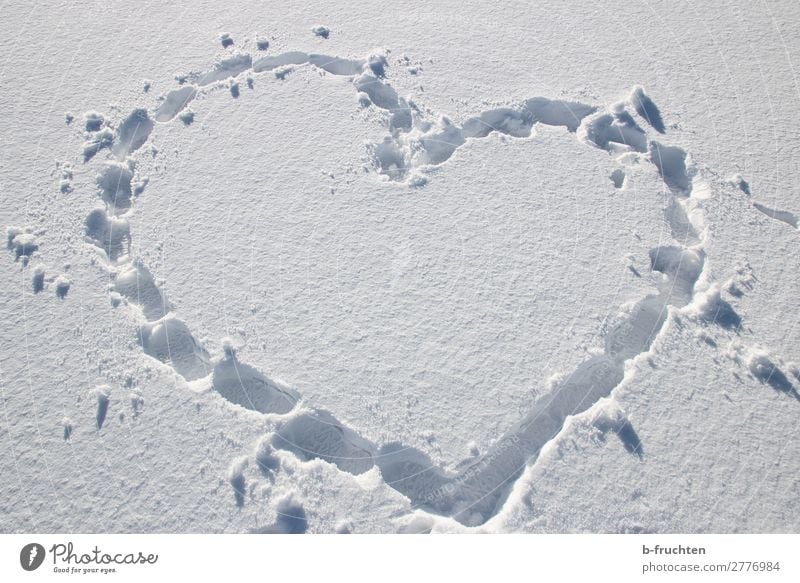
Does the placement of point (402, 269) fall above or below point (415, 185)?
below

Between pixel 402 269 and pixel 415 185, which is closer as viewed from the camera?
pixel 402 269

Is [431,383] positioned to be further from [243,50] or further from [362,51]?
[243,50]
